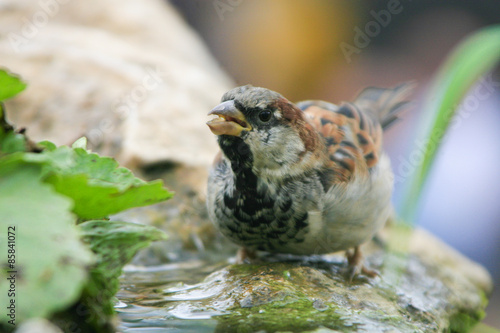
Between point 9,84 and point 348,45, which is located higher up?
point 348,45

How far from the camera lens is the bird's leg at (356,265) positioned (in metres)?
2.90

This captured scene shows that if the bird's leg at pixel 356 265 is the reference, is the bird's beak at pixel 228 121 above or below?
above

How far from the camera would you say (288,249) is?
107 inches

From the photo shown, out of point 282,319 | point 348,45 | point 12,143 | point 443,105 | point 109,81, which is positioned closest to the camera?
point 12,143

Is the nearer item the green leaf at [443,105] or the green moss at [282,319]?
the green leaf at [443,105]

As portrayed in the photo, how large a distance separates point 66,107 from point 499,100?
609cm

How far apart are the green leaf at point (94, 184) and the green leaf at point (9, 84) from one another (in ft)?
0.61

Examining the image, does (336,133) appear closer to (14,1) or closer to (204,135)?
(204,135)

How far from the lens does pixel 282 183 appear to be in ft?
8.68

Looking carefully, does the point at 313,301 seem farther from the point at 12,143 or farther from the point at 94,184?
the point at 12,143

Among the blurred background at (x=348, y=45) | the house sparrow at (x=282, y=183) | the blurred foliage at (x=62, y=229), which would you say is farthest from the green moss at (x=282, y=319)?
the blurred background at (x=348, y=45)

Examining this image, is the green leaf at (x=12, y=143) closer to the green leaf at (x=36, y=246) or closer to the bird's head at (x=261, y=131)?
the green leaf at (x=36, y=246)

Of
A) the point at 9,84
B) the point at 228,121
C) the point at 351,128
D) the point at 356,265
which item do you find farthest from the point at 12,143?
the point at 351,128

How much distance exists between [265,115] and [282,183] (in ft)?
1.03
